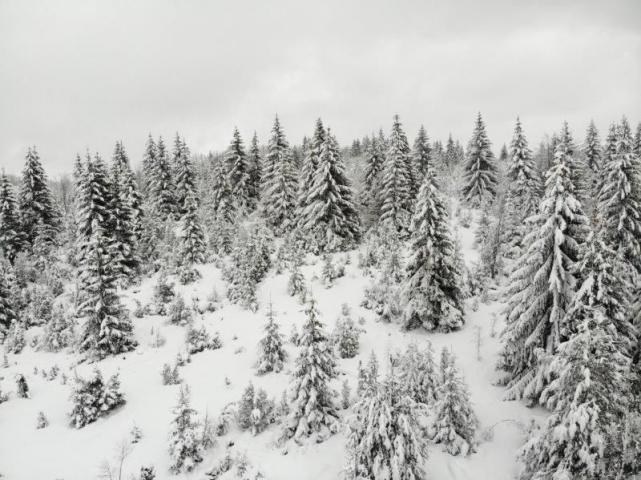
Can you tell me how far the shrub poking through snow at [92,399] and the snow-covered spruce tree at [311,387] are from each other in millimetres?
7689

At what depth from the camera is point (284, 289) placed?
26750mm

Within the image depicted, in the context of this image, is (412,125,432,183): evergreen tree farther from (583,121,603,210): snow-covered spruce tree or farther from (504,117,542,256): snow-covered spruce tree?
(583,121,603,210): snow-covered spruce tree

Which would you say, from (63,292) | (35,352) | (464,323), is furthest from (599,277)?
(63,292)

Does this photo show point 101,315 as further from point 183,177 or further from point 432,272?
point 183,177

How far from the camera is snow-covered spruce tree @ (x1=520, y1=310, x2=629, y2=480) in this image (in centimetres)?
952

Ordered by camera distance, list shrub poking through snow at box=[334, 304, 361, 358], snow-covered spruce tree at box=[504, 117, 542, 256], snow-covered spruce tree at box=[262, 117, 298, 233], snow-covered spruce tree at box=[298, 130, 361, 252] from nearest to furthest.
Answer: shrub poking through snow at box=[334, 304, 361, 358]
snow-covered spruce tree at box=[298, 130, 361, 252]
snow-covered spruce tree at box=[262, 117, 298, 233]
snow-covered spruce tree at box=[504, 117, 542, 256]

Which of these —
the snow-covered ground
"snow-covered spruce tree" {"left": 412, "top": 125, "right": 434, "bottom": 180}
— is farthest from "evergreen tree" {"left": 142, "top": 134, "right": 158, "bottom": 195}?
"snow-covered spruce tree" {"left": 412, "top": 125, "right": 434, "bottom": 180}

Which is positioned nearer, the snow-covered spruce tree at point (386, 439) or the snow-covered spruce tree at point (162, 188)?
the snow-covered spruce tree at point (386, 439)

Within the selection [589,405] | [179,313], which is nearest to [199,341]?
[179,313]

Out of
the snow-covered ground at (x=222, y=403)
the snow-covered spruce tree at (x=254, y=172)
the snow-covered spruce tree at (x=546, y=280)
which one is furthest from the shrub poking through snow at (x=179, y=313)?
the snow-covered spruce tree at (x=254, y=172)

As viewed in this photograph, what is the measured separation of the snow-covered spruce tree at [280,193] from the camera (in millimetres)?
39188

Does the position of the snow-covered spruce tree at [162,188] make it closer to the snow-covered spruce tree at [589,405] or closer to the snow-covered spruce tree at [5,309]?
the snow-covered spruce tree at [5,309]

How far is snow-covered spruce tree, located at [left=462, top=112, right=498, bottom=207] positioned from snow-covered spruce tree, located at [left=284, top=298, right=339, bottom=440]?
39163mm

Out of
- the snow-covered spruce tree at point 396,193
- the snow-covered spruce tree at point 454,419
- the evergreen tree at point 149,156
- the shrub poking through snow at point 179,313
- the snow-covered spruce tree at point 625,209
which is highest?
the evergreen tree at point 149,156
